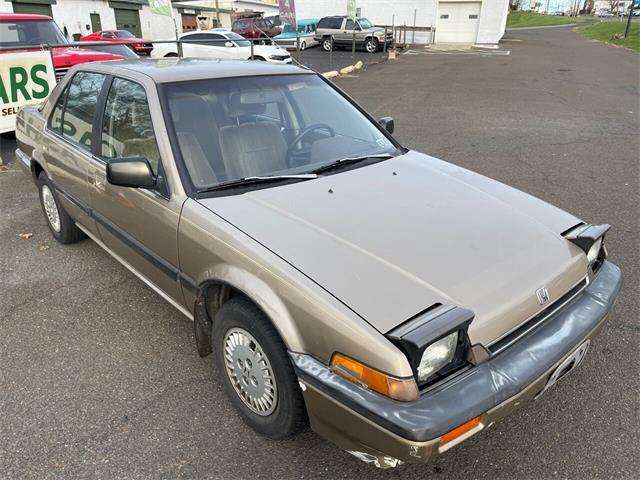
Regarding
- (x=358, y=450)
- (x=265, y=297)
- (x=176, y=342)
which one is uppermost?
(x=265, y=297)

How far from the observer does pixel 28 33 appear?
8.46 metres

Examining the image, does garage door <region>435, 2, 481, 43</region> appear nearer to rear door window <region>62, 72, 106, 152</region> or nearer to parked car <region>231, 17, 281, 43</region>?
parked car <region>231, 17, 281, 43</region>

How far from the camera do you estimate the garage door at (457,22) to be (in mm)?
28750

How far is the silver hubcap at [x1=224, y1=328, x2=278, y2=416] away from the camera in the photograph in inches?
84.4

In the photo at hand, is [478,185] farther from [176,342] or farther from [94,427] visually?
[94,427]

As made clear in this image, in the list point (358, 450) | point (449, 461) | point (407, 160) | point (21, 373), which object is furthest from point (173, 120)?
point (449, 461)

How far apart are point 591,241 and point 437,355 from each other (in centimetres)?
113

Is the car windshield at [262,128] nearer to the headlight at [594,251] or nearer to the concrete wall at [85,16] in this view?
the headlight at [594,251]

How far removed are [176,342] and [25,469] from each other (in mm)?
1045

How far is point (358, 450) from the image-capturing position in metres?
1.82

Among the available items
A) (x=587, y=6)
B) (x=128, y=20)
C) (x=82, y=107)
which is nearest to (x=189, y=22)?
(x=128, y=20)

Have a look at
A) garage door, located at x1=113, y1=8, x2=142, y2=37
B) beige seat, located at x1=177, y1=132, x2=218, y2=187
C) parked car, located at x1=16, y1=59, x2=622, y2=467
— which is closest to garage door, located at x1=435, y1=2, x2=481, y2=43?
garage door, located at x1=113, y1=8, x2=142, y2=37

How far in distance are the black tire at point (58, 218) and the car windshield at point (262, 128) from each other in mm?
1954

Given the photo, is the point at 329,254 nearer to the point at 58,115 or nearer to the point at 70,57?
the point at 58,115
